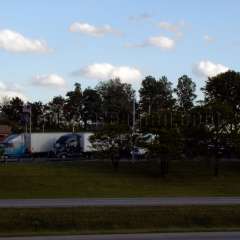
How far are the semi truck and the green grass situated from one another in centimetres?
6113

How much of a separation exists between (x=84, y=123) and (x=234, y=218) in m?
157

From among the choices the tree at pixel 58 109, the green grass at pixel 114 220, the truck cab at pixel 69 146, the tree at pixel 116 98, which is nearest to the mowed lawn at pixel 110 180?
the truck cab at pixel 69 146

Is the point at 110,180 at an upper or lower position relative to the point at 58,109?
lower

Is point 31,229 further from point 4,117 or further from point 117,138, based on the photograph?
point 4,117

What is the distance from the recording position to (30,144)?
94.5 meters

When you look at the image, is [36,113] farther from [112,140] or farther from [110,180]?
[110,180]

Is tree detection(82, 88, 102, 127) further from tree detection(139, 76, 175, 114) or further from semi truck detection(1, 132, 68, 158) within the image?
semi truck detection(1, 132, 68, 158)

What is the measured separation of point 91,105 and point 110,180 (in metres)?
122

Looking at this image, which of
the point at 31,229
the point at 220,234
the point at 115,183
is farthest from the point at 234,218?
the point at 115,183

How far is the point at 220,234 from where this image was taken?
89.8 feet

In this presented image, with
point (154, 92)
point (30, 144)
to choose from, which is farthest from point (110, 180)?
point (154, 92)

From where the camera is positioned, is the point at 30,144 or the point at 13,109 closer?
the point at 30,144

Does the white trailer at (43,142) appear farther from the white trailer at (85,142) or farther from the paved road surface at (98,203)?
the paved road surface at (98,203)

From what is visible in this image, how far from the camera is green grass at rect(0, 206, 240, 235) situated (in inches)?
1213
